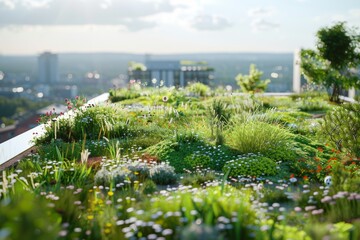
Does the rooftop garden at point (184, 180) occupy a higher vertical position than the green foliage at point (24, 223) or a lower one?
lower

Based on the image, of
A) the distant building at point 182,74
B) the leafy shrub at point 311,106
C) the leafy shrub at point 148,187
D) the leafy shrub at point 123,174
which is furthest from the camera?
the distant building at point 182,74

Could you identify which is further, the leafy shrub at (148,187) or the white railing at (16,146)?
the white railing at (16,146)

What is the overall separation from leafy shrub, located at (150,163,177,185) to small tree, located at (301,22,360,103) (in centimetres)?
1194

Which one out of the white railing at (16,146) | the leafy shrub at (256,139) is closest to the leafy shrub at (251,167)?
the leafy shrub at (256,139)

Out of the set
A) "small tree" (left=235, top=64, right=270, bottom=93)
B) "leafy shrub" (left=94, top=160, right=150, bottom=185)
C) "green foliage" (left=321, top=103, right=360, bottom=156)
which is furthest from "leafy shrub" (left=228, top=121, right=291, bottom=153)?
"small tree" (left=235, top=64, right=270, bottom=93)

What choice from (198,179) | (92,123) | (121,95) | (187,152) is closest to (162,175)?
(198,179)

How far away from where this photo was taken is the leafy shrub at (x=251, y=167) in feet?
21.6

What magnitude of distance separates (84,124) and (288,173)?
4199mm

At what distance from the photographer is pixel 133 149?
8.00 metres

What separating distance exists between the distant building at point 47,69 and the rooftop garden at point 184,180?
148 metres

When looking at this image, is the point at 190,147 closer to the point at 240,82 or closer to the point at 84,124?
the point at 84,124

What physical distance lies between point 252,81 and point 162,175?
1492 cm

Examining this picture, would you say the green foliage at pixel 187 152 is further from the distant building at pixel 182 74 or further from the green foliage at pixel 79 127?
the distant building at pixel 182 74

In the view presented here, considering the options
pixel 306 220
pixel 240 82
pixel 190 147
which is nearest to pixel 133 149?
pixel 190 147
